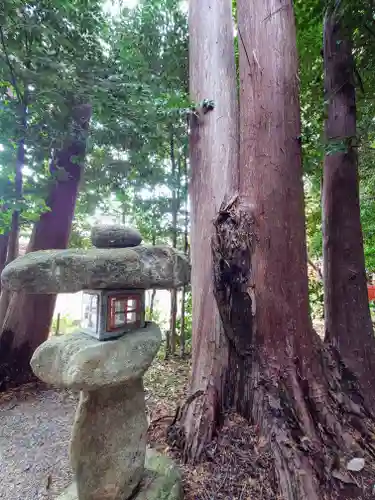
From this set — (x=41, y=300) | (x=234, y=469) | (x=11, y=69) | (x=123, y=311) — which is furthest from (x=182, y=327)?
(x=11, y=69)

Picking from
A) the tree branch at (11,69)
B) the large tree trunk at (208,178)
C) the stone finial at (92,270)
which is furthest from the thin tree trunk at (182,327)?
the tree branch at (11,69)

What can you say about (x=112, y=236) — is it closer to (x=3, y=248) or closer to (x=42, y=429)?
(x=42, y=429)

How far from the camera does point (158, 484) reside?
1.90 m

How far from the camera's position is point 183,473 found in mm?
2035

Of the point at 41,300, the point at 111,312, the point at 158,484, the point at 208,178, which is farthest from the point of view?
the point at 41,300

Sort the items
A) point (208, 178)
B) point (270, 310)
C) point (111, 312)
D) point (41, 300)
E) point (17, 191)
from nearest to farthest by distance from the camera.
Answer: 1. point (111, 312)
2. point (270, 310)
3. point (208, 178)
4. point (17, 191)
5. point (41, 300)

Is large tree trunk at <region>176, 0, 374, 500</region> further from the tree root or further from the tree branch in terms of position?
the tree branch

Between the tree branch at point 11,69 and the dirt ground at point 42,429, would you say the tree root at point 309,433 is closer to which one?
the dirt ground at point 42,429

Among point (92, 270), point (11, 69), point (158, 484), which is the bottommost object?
point (158, 484)

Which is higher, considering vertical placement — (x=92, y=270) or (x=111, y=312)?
(x=92, y=270)

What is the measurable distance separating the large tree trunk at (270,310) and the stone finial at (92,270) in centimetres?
43

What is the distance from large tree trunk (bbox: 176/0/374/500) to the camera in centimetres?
197

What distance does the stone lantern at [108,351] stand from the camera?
154cm

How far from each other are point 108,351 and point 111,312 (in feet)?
0.75
